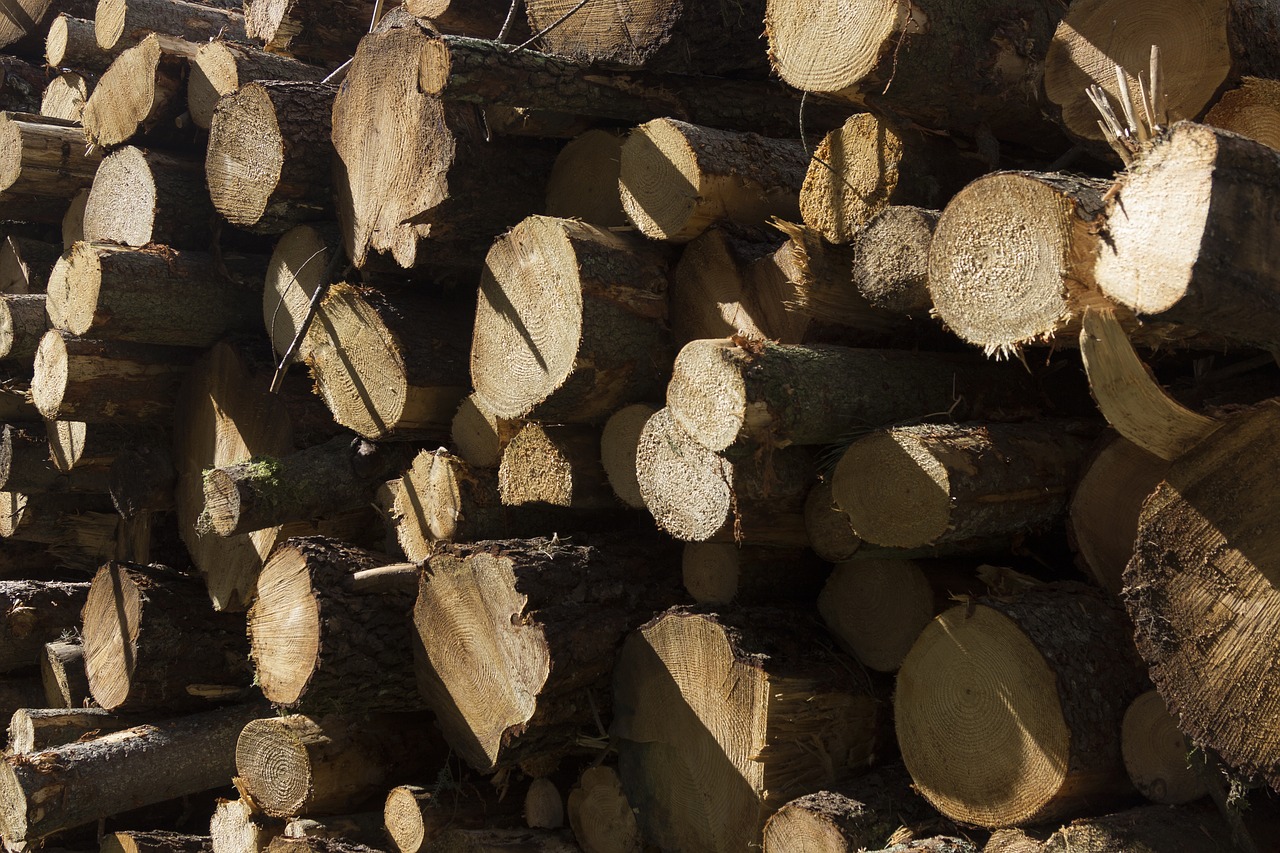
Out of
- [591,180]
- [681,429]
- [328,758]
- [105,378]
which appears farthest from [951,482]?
[105,378]

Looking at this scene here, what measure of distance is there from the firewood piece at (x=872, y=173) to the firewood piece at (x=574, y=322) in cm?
48

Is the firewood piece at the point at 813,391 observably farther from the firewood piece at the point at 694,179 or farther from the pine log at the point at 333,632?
the pine log at the point at 333,632

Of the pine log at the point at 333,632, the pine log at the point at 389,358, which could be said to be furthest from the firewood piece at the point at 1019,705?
the pine log at the point at 389,358

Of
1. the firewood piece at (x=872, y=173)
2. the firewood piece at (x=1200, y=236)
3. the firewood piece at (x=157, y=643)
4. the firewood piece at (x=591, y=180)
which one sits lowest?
the firewood piece at (x=157, y=643)

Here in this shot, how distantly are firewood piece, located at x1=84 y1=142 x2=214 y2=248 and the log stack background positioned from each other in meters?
0.02

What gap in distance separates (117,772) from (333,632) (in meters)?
1.46

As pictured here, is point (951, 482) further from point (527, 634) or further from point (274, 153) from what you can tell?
point (274, 153)

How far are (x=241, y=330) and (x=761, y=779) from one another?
2641 mm

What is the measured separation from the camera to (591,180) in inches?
129

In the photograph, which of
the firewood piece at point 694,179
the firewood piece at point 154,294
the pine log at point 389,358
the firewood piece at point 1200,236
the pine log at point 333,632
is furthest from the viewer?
the firewood piece at point 154,294

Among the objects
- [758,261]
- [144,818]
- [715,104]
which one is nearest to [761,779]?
[758,261]

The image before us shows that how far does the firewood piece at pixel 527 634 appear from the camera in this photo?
2.85 meters

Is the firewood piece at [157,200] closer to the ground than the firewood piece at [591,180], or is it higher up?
closer to the ground

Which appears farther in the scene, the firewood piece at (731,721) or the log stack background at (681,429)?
the firewood piece at (731,721)
